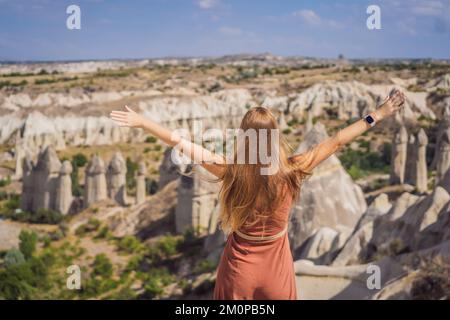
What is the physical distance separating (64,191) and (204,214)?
18.3 feet

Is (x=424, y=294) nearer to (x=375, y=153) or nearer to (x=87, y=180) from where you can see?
(x=87, y=180)

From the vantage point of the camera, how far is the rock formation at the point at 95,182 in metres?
17.2

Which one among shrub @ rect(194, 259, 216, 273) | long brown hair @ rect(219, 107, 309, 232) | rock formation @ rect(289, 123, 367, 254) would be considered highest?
long brown hair @ rect(219, 107, 309, 232)

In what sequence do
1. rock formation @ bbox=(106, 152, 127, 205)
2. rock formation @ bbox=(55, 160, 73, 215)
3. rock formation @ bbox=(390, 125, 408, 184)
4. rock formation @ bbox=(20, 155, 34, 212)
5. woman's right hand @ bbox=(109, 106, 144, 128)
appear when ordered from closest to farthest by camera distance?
1. woman's right hand @ bbox=(109, 106, 144, 128)
2. rock formation @ bbox=(55, 160, 73, 215)
3. rock formation @ bbox=(106, 152, 127, 205)
4. rock formation @ bbox=(390, 125, 408, 184)
5. rock formation @ bbox=(20, 155, 34, 212)

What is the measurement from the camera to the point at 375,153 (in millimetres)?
24859

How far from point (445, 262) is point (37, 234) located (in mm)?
12670

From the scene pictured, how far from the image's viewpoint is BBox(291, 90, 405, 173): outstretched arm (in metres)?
2.19

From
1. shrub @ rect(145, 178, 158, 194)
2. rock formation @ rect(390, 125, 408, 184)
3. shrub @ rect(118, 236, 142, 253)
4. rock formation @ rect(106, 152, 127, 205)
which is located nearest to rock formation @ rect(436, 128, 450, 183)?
rock formation @ rect(390, 125, 408, 184)

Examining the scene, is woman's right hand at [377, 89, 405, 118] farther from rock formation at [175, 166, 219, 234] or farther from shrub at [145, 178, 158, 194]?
shrub at [145, 178, 158, 194]

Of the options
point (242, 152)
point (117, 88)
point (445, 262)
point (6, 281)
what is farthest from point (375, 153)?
point (117, 88)

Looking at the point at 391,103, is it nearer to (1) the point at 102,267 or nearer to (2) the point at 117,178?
(1) the point at 102,267

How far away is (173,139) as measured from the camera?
2131 millimetres

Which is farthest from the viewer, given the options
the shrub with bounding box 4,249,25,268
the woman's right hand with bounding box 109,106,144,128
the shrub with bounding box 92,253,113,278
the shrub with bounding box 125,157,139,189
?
the shrub with bounding box 125,157,139,189

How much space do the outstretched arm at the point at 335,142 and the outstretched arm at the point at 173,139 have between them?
0.31 m
